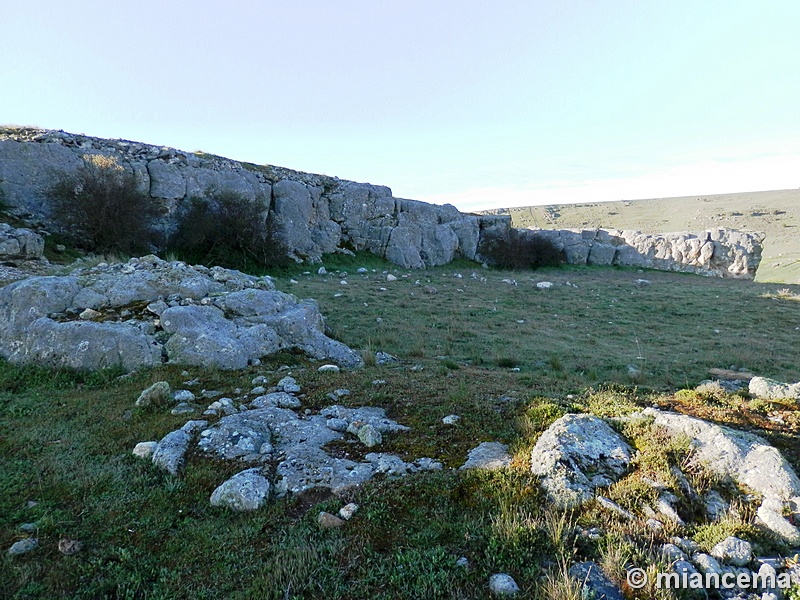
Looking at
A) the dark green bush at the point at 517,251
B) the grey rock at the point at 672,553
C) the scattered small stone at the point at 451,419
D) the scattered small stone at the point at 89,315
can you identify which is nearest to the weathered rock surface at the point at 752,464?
the grey rock at the point at 672,553

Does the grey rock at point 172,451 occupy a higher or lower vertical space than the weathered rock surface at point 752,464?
lower

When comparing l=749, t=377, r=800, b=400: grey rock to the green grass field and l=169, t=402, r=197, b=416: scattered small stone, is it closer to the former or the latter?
the green grass field

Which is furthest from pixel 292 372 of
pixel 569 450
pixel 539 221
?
pixel 539 221

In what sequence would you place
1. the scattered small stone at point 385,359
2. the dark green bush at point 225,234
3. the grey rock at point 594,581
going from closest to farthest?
the grey rock at point 594,581, the scattered small stone at point 385,359, the dark green bush at point 225,234

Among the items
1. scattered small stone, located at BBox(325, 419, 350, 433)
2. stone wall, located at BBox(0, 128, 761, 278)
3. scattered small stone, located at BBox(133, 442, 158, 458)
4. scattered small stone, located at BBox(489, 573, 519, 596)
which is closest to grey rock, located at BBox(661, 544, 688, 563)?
scattered small stone, located at BBox(489, 573, 519, 596)

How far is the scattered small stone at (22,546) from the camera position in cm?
291

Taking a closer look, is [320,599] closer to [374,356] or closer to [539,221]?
[374,356]

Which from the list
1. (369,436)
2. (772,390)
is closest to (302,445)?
(369,436)

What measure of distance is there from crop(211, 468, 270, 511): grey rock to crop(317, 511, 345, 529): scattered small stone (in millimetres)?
617

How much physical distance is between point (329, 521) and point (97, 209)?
→ 19159mm

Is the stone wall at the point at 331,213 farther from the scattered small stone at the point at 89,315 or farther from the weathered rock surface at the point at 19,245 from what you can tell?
the scattered small stone at the point at 89,315

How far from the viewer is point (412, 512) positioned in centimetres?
322

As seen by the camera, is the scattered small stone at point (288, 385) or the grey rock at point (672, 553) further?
the scattered small stone at point (288, 385)

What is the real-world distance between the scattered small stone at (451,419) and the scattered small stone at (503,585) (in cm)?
209
